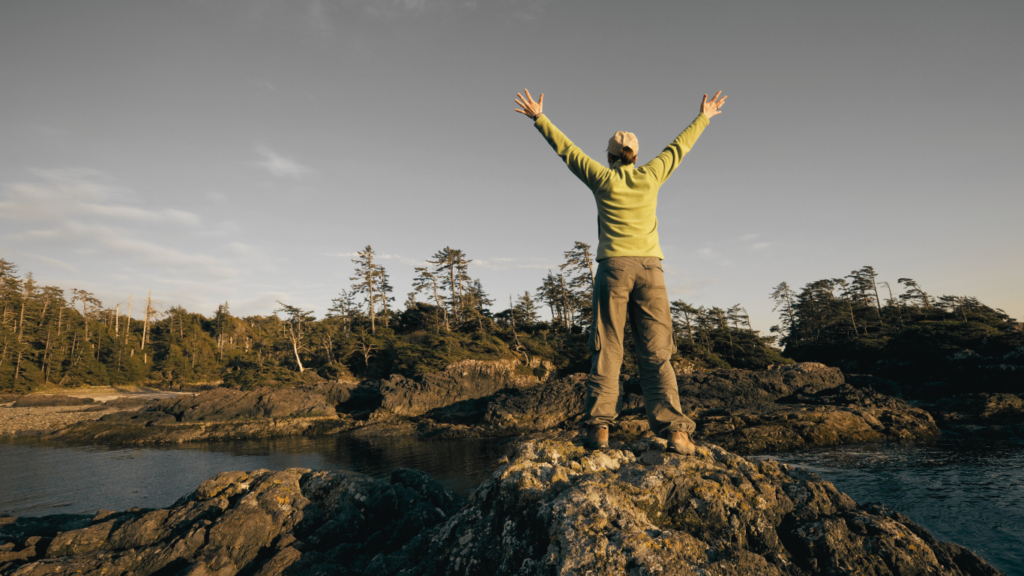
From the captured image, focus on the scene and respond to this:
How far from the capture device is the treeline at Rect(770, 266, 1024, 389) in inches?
975

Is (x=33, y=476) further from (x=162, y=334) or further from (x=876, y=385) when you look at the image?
(x=162, y=334)

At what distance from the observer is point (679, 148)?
150 inches

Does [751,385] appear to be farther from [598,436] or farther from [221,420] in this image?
[221,420]

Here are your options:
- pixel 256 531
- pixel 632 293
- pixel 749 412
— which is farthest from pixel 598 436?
pixel 749 412

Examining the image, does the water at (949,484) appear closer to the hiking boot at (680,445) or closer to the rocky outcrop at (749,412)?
the rocky outcrop at (749,412)

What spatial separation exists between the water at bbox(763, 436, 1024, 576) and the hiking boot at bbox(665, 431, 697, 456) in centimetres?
425

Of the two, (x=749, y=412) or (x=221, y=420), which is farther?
(x=221, y=420)

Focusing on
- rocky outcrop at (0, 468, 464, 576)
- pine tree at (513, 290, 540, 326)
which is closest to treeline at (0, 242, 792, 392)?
pine tree at (513, 290, 540, 326)

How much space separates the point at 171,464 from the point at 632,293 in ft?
69.5

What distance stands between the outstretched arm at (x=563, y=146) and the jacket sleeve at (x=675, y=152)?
42cm

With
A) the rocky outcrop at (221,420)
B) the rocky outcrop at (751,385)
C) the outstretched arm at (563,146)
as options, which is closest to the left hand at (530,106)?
the outstretched arm at (563,146)

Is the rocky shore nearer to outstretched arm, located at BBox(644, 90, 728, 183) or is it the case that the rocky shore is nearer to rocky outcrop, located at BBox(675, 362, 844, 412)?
rocky outcrop, located at BBox(675, 362, 844, 412)

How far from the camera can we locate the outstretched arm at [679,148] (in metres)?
3.73

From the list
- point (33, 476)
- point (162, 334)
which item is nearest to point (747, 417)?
point (33, 476)
